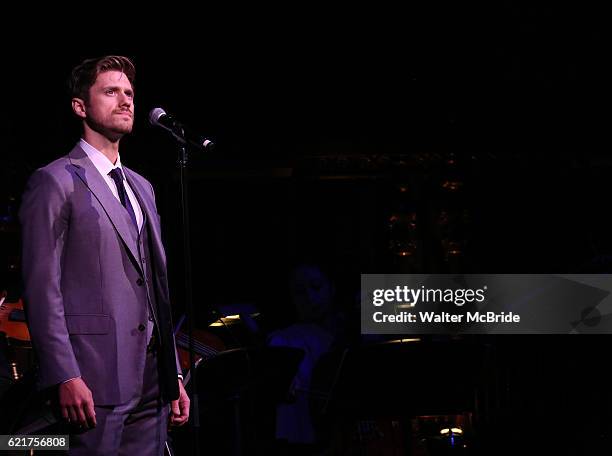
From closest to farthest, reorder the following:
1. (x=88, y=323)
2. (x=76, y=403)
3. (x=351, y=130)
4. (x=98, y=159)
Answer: (x=76, y=403) < (x=88, y=323) < (x=98, y=159) < (x=351, y=130)

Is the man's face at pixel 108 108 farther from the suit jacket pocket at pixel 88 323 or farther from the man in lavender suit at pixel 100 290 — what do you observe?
the suit jacket pocket at pixel 88 323

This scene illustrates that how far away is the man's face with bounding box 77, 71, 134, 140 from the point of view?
2225mm

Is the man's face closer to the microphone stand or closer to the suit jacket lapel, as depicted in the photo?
the suit jacket lapel

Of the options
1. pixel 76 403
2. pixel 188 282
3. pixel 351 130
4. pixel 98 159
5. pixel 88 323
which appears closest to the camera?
pixel 76 403

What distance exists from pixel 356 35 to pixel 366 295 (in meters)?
2.29

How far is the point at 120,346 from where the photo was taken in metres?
2.09

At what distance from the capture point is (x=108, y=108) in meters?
2.23

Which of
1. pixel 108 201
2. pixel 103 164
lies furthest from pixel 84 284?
pixel 103 164

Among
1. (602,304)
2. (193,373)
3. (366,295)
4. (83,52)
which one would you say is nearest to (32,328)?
(193,373)

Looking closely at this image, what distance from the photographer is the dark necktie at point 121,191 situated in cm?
222

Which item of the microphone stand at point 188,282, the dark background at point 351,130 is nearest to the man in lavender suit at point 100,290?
the microphone stand at point 188,282

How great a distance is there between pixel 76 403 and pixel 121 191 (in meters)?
0.64

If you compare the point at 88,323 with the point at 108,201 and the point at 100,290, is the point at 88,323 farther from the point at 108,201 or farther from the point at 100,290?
the point at 108,201

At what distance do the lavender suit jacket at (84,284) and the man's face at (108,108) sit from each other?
124 mm
